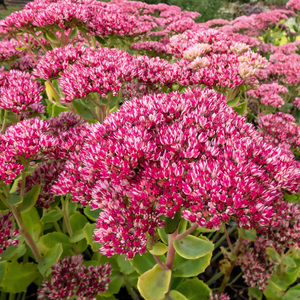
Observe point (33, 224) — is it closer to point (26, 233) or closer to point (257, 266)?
point (26, 233)

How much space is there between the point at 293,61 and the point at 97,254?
10.0 feet

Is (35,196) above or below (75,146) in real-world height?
below

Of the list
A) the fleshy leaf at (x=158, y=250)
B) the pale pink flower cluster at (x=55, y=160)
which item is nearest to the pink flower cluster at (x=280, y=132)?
the fleshy leaf at (x=158, y=250)

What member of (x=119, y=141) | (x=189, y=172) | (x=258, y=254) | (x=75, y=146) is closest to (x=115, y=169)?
(x=119, y=141)

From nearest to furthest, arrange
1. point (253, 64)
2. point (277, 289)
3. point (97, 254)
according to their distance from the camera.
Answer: point (277, 289) → point (97, 254) → point (253, 64)

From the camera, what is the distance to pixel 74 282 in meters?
1.54

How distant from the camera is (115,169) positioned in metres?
1.09

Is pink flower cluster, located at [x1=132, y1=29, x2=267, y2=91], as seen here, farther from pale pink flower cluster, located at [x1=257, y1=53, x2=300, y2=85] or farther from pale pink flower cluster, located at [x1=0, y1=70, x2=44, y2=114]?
pale pink flower cluster, located at [x1=0, y1=70, x2=44, y2=114]

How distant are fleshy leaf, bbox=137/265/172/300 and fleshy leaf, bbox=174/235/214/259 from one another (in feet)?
0.67

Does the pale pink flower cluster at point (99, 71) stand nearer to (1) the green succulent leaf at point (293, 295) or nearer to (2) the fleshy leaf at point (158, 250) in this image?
(2) the fleshy leaf at point (158, 250)

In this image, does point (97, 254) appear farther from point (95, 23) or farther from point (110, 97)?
point (95, 23)

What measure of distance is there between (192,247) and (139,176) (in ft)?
1.30

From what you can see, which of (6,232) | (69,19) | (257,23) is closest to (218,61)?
(69,19)

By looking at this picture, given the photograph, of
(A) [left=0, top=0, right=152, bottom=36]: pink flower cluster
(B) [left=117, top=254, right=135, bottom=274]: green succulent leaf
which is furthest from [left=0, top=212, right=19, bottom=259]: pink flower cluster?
(A) [left=0, top=0, right=152, bottom=36]: pink flower cluster
